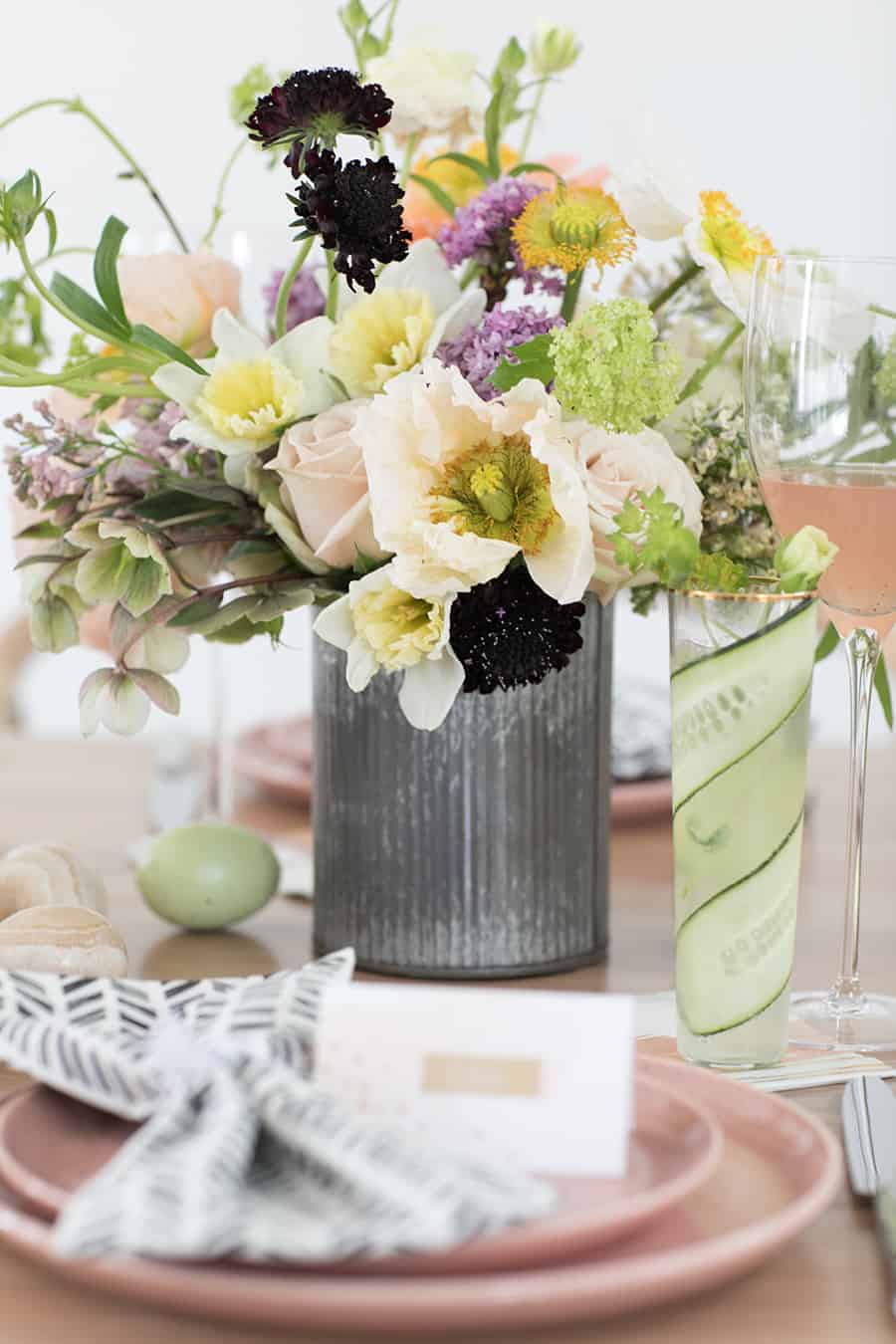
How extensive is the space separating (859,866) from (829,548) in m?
0.19

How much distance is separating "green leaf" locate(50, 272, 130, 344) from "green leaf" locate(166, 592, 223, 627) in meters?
0.13

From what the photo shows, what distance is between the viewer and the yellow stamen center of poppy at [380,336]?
0.79 meters

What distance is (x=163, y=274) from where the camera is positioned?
879mm

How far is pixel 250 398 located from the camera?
2.57 ft

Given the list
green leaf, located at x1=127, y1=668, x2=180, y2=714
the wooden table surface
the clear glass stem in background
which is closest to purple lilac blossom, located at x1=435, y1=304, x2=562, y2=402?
green leaf, located at x1=127, y1=668, x2=180, y2=714

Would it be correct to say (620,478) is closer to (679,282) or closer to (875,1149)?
(679,282)

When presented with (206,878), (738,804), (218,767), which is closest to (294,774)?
(218,767)

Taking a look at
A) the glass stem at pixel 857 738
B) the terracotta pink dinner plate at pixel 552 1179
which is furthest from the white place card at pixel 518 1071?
the glass stem at pixel 857 738

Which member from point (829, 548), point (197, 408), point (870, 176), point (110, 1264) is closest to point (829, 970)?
point (829, 548)

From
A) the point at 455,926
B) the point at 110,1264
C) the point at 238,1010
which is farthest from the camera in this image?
the point at 455,926

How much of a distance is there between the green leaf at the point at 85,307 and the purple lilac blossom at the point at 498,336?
0.17 meters

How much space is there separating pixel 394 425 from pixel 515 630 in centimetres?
11

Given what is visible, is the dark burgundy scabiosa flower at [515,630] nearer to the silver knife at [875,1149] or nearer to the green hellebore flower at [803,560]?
the green hellebore flower at [803,560]

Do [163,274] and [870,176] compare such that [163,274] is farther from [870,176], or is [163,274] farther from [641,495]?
[870,176]
